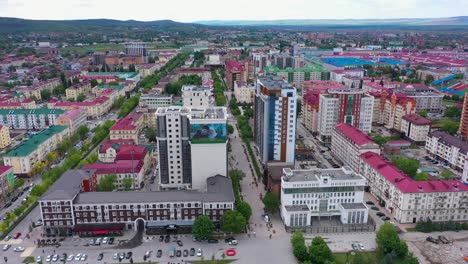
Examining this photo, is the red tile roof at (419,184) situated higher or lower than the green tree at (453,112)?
higher

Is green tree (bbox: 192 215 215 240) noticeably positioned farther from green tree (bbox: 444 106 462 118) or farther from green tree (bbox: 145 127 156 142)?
green tree (bbox: 444 106 462 118)

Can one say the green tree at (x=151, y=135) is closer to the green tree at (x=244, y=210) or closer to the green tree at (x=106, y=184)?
the green tree at (x=106, y=184)

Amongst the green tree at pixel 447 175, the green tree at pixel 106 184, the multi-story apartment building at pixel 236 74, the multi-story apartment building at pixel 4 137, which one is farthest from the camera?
the multi-story apartment building at pixel 236 74

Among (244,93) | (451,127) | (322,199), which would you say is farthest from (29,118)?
(451,127)

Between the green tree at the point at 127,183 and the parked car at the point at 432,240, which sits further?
the green tree at the point at 127,183

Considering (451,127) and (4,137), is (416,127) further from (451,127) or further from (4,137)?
(4,137)

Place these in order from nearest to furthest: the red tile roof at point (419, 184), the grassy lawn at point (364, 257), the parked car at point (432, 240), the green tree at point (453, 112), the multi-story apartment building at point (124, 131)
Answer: the grassy lawn at point (364, 257)
the parked car at point (432, 240)
the red tile roof at point (419, 184)
the multi-story apartment building at point (124, 131)
the green tree at point (453, 112)

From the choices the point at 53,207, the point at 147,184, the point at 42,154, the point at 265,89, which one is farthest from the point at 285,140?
the point at 42,154

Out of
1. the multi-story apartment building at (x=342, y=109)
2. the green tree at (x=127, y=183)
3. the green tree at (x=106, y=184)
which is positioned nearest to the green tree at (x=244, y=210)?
the green tree at (x=127, y=183)
